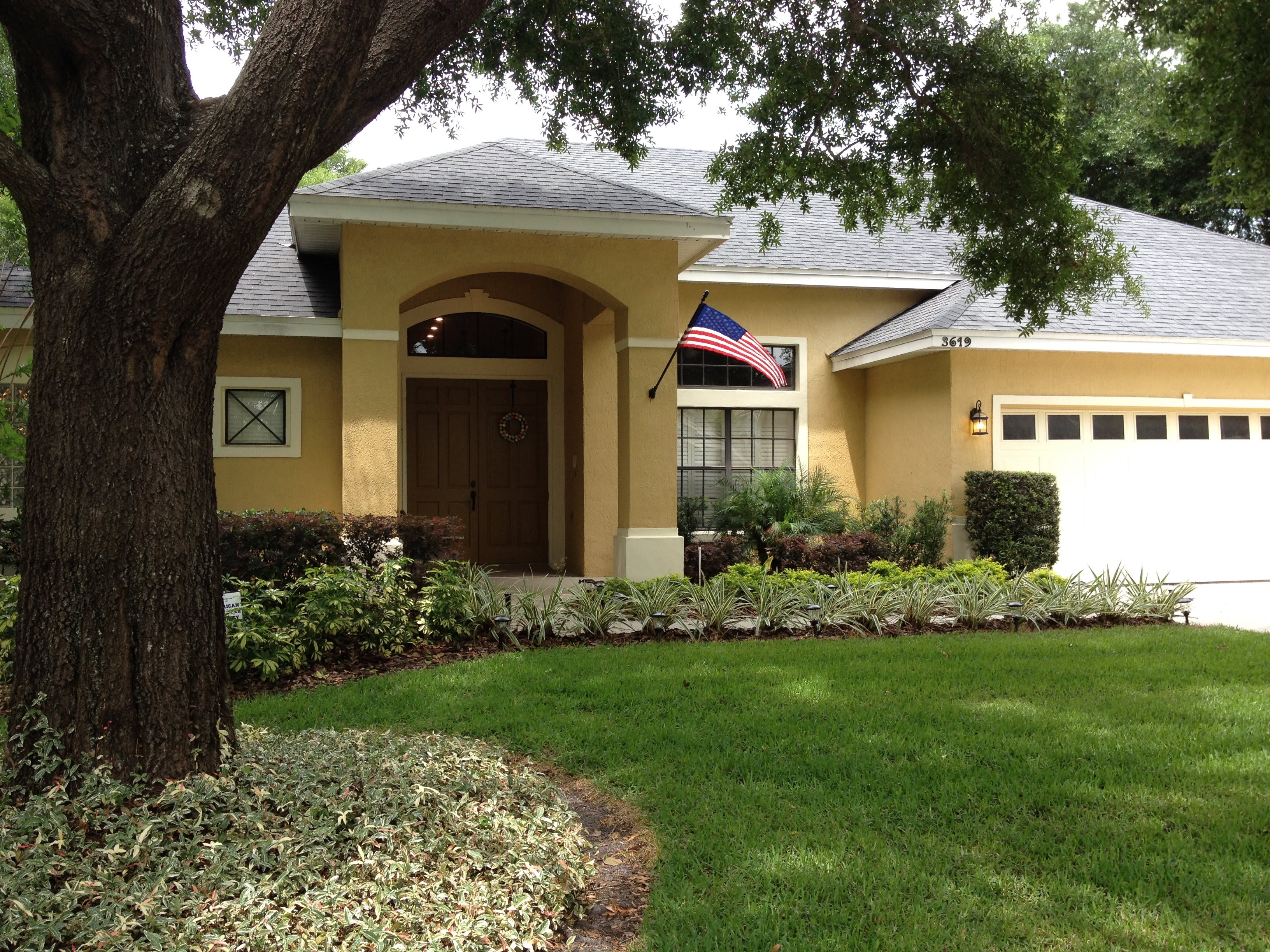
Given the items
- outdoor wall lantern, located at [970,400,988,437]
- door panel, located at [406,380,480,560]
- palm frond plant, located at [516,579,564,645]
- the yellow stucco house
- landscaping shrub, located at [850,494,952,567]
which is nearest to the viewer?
palm frond plant, located at [516,579,564,645]

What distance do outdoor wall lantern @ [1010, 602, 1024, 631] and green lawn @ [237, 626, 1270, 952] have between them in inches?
34.1

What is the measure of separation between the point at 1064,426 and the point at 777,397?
3.76m

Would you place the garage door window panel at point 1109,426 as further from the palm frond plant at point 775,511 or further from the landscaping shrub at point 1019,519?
the palm frond plant at point 775,511

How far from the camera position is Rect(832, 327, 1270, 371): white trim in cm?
1178

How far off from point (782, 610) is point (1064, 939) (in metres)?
5.56

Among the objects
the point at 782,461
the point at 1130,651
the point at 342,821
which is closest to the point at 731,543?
the point at 782,461

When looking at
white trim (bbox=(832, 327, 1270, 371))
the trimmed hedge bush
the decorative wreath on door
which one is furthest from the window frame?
the trimmed hedge bush

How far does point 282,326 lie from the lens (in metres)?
10.7

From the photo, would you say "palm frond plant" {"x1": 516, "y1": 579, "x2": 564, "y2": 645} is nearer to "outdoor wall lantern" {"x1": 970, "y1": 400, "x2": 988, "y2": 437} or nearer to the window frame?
the window frame

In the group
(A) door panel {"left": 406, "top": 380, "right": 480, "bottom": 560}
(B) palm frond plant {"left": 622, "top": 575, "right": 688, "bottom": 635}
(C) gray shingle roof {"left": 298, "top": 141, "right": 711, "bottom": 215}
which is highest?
(C) gray shingle roof {"left": 298, "top": 141, "right": 711, "bottom": 215}

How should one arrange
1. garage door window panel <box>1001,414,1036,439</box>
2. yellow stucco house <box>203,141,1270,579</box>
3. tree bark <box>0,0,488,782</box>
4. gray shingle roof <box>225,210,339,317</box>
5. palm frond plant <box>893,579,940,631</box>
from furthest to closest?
garage door window panel <box>1001,414,1036,439</box>, gray shingle roof <box>225,210,339,317</box>, yellow stucco house <box>203,141,1270,579</box>, palm frond plant <box>893,579,940,631</box>, tree bark <box>0,0,488,782</box>

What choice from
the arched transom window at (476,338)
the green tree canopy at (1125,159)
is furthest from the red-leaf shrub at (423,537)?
the green tree canopy at (1125,159)

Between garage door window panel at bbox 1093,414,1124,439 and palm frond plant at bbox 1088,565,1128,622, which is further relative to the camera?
garage door window panel at bbox 1093,414,1124,439

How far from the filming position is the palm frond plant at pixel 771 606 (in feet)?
28.9
